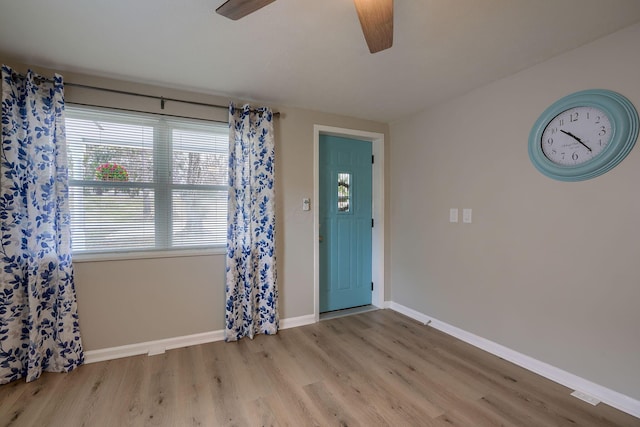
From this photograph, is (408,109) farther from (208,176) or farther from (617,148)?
(208,176)

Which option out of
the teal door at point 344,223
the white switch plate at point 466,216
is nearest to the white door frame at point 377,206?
the teal door at point 344,223

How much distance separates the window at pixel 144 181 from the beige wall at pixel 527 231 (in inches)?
86.9

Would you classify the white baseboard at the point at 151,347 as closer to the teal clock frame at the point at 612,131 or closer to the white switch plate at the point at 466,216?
the white switch plate at the point at 466,216

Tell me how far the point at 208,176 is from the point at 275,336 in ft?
5.65

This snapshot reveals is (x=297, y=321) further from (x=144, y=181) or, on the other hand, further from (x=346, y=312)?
(x=144, y=181)

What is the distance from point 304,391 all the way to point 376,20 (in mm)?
2285

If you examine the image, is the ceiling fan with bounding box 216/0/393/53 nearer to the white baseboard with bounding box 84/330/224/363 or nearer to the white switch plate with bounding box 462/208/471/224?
the white switch plate with bounding box 462/208/471/224

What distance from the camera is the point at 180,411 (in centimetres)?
179

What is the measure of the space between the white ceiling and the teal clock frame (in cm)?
38

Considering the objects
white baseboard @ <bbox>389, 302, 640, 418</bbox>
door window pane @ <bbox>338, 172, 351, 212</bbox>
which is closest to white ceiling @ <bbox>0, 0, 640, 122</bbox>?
door window pane @ <bbox>338, 172, 351, 212</bbox>

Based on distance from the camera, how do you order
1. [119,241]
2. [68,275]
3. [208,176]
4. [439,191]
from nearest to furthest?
1. [68,275]
2. [119,241]
3. [208,176]
4. [439,191]

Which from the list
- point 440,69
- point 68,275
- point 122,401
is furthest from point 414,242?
point 68,275

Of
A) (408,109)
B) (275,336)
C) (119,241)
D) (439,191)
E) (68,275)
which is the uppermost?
(408,109)

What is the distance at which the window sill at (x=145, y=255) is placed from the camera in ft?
7.71
